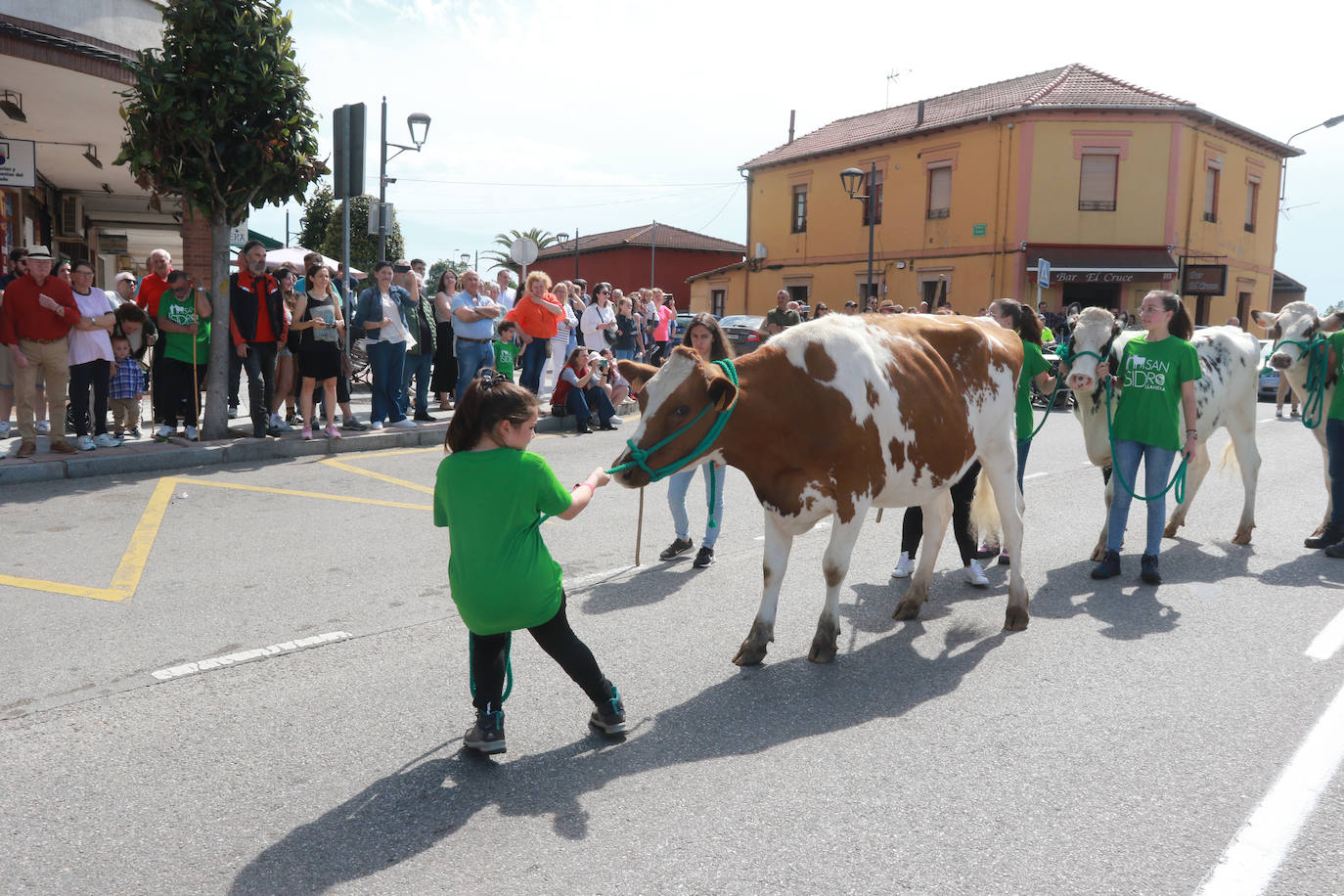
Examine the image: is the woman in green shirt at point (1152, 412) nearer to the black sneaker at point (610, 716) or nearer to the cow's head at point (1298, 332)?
the cow's head at point (1298, 332)

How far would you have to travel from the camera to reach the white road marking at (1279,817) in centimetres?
295

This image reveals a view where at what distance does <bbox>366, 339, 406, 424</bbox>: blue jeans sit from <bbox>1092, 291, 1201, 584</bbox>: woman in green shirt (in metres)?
8.23

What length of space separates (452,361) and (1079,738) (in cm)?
1179

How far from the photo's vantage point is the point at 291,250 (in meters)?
19.4

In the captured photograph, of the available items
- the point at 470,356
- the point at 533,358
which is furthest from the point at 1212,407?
the point at 533,358

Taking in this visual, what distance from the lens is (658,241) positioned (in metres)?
52.8

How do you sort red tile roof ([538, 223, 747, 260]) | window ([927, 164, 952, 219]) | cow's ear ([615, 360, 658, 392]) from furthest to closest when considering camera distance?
1. red tile roof ([538, 223, 747, 260])
2. window ([927, 164, 952, 219])
3. cow's ear ([615, 360, 658, 392])

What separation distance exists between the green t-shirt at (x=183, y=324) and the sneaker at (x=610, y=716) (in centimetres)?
851

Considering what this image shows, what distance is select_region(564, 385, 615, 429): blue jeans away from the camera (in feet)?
42.9

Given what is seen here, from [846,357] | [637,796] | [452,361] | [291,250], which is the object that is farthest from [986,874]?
[291,250]

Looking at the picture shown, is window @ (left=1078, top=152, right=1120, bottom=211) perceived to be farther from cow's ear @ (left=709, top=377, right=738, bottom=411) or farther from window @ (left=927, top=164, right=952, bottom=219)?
cow's ear @ (left=709, top=377, right=738, bottom=411)

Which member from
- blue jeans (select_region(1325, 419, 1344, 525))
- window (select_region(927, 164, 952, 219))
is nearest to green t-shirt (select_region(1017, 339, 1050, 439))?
blue jeans (select_region(1325, 419, 1344, 525))

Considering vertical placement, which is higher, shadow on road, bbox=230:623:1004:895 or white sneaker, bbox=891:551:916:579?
white sneaker, bbox=891:551:916:579

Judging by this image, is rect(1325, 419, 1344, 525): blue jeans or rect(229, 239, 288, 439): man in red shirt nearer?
rect(1325, 419, 1344, 525): blue jeans
